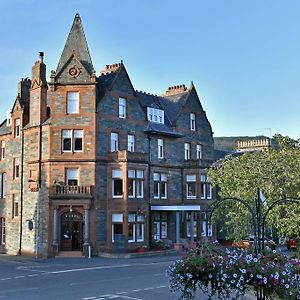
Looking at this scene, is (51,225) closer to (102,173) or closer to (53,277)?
(102,173)

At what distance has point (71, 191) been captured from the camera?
3709cm

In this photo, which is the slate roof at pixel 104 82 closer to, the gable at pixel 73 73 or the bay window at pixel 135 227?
the gable at pixel 73 73

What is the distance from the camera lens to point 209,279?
480 inches

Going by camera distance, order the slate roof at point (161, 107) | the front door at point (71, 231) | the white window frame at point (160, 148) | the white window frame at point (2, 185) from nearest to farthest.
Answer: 1. the front door at point (71, 231)
2. the slate roof at point (161, 107)
3. the white window frame at point (160, 148)
4. the white window frame at point (2, 185)

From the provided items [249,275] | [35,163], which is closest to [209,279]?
[249,275]

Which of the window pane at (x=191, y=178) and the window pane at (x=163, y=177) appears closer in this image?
the window pane at (x=163, y=177)

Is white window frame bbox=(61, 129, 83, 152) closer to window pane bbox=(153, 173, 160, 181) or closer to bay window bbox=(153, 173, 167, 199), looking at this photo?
window pane bbox=(153, 173, 160, 181)

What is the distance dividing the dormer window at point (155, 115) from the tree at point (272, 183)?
1684 cm

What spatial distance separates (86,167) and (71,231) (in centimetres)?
501

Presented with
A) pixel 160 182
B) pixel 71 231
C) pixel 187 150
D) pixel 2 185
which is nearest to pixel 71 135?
pixel 71 231

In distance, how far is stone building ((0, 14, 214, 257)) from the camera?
1474 inches

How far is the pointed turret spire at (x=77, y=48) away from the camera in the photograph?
39.7m

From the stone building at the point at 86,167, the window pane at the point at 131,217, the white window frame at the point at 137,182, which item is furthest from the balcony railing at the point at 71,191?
the window pane at the point at 131,217

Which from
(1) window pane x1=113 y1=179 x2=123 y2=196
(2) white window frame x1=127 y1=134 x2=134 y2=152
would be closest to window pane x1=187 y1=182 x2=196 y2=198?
(2) white window frame x1=127 y1=134 x2=134 y2=152
